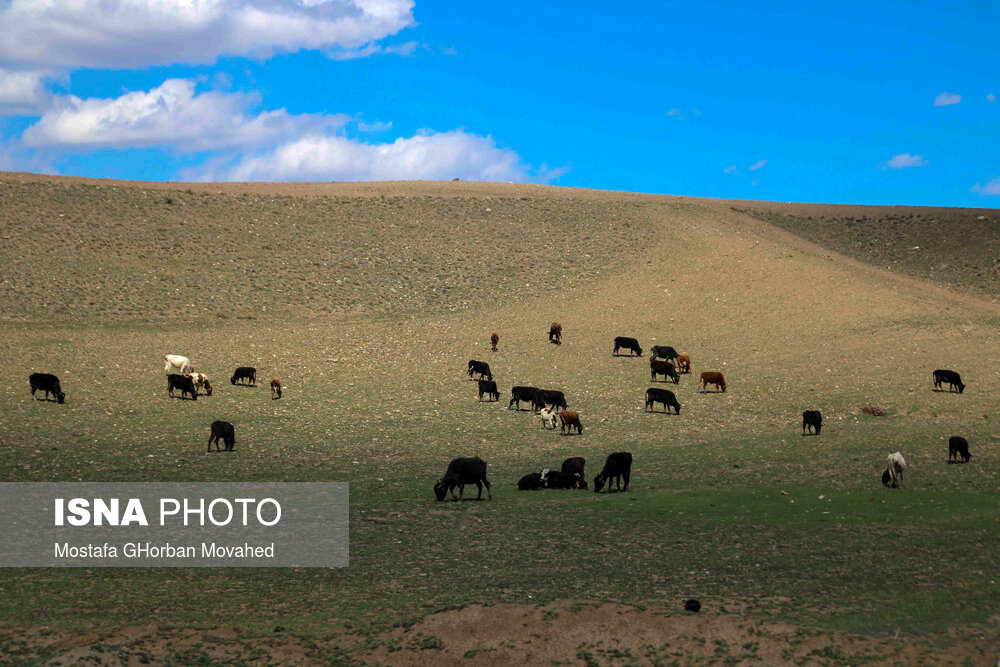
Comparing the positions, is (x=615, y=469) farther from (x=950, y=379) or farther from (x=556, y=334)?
(x=556, y=334)

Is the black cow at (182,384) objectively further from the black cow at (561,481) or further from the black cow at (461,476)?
the black cow at (561,481)

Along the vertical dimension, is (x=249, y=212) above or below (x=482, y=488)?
above

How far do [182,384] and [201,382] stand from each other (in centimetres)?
125

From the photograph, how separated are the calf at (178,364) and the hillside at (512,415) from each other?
135 centimetres

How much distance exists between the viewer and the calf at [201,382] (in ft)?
110

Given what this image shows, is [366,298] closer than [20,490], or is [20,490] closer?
[20,490]

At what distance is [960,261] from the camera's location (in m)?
63.8

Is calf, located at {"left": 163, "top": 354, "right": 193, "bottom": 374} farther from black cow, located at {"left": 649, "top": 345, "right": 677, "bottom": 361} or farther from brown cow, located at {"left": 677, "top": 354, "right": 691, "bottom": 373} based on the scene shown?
brown cow, located at {"left": 677, "top": 354, "right": 691, "bottom": 373}

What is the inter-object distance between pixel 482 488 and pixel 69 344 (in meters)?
24.5

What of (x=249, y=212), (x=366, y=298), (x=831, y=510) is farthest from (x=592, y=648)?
(x=249, y=212)

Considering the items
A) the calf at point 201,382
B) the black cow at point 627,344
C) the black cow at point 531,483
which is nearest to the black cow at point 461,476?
the black cow at point 531,483

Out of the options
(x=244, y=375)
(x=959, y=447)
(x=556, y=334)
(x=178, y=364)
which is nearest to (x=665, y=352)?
(x=556, y=334)

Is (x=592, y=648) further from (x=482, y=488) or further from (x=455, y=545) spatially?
(x=482, y=488)

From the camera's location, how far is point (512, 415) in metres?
31.7
